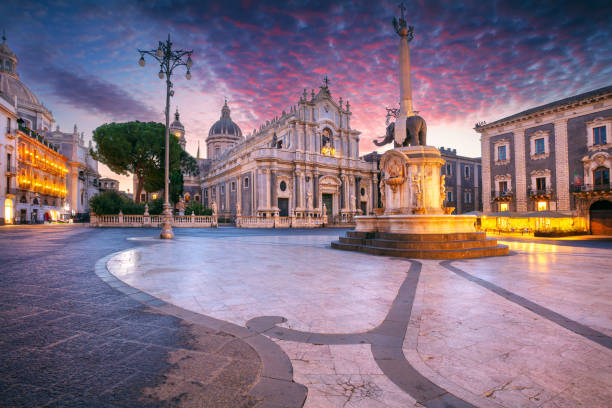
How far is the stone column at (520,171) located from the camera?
2855 centimetres

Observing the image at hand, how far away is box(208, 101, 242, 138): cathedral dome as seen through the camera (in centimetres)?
6812

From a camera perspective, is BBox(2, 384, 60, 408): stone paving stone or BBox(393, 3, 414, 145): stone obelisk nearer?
BBox(2, 384, 60, 408): stone paving stone

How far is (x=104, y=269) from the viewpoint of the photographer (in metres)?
6.52

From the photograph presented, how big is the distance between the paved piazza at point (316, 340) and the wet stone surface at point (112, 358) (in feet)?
0.05

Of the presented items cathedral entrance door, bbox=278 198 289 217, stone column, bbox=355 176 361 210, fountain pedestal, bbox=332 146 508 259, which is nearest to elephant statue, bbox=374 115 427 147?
fountain pedestal, bbox=332 146 508 259

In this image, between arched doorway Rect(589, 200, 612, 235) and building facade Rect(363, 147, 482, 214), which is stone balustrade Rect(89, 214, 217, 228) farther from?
arched doorway Rect(589, 200, 612, 235)

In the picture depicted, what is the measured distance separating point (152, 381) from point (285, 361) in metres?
0.98

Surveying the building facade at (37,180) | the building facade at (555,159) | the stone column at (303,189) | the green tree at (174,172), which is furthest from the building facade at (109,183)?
the building facade at (555,159)

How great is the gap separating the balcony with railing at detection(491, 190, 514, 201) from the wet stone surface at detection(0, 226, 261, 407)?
33.5 m

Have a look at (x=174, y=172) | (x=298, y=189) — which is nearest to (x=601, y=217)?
(x=298, y=189)

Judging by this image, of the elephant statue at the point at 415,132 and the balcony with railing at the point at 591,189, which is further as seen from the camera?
the balcony with railing at the point at 591,189

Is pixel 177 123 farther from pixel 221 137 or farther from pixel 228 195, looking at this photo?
pixel 228 195

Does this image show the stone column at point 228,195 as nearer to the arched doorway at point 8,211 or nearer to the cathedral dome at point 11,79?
the arched doorway at point 8,211

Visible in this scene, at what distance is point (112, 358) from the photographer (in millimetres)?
2438
